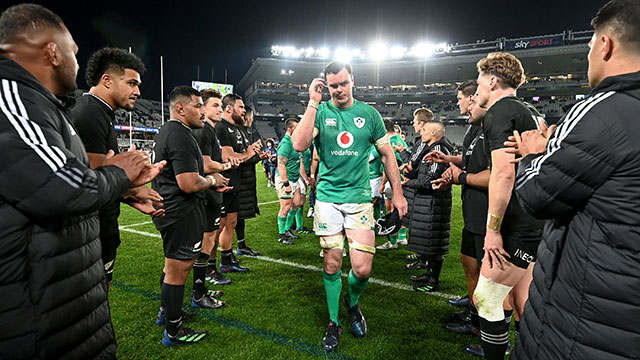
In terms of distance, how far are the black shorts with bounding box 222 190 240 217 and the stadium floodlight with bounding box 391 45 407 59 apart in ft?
155

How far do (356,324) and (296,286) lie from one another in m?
1.39

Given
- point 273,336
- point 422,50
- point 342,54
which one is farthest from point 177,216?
point 342,54

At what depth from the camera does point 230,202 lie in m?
5.26

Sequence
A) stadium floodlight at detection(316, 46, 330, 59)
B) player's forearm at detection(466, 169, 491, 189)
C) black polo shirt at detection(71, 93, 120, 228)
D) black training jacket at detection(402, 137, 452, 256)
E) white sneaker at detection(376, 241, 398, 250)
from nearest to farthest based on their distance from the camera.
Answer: black polo shirt at detection(71, 93, 120, 228) < player's forearm at detection(466, 169, 491, 189) < black training jacket at detection(402, 137, 452, 256) < white sneaker at detection(376, 241, 398, 250) < stadium floodlight at detection(316, 46, 330, 59)

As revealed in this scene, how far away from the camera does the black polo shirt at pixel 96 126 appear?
97.3 inches

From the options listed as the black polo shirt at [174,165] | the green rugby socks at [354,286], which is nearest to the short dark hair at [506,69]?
the green rugby socks at [354,286]

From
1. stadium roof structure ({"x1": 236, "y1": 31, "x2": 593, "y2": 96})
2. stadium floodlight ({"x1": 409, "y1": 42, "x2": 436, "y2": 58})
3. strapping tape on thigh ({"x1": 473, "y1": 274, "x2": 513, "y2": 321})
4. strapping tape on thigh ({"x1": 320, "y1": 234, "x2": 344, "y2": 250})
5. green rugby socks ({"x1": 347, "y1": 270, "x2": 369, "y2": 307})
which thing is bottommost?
green rugby socks ({"x1": 347, "y1": 270, "x2": 369, "y2": 307})

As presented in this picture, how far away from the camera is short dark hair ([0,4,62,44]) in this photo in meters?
1.40

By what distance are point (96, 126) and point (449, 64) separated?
1965 inches

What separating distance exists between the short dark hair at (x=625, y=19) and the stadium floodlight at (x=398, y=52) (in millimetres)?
49719

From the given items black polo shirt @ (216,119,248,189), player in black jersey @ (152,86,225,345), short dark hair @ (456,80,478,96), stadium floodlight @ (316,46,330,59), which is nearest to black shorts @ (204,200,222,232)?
player in black jersey @ (152,86,225,345)

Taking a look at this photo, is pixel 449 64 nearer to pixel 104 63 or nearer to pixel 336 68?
pixel 336 68

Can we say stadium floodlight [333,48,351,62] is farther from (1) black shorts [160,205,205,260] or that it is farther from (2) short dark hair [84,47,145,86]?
(1) black shorts [160,205,205,260]

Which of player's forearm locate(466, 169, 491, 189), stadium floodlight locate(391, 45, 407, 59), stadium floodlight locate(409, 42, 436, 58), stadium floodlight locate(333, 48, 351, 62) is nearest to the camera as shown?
player's forearm locate(466, 169, 491, 189)
